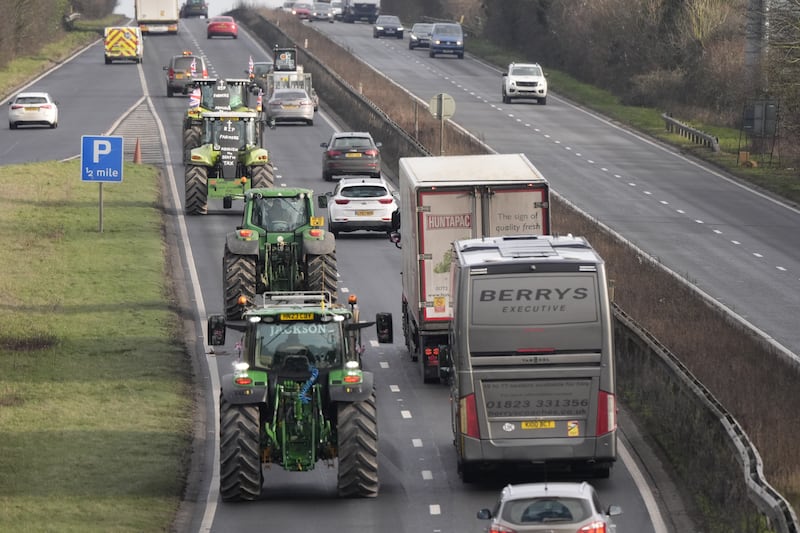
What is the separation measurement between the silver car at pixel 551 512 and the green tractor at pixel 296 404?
4.77m

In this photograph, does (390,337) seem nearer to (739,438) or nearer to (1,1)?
(739,438)

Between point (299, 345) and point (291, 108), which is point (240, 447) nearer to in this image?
point (299, 345)

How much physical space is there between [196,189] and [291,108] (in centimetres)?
2353

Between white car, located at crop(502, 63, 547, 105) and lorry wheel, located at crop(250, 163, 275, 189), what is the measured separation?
37.7 m

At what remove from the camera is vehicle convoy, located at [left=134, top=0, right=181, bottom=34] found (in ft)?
376

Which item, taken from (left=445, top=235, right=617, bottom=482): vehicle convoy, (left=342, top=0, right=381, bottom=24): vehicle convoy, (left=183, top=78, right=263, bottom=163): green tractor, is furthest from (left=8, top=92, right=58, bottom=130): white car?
(left=342, top=0, right=381, bottom=24): vehicle convoy

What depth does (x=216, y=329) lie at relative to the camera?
22.7 meters

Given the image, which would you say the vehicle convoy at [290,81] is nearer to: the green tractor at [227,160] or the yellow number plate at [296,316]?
the green tractor at [227,160]

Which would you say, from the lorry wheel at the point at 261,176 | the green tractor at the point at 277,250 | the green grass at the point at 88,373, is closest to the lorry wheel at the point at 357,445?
the green grass at the point at 88,373

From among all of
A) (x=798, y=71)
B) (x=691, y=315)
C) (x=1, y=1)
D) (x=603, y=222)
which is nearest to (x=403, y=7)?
(x=1, y=1)

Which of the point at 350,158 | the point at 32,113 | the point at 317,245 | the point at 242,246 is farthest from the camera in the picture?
the point at 32,113

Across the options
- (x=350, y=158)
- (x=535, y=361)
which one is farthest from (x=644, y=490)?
(x=350, y=158)

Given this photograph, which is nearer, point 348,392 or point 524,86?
point 348,392

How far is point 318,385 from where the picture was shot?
70.6 feet
